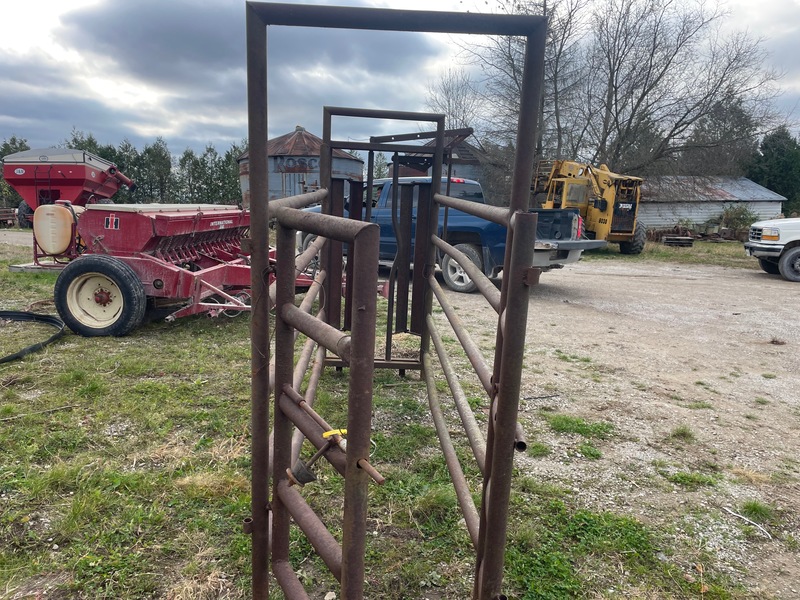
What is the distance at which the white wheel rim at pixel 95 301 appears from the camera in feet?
17.1

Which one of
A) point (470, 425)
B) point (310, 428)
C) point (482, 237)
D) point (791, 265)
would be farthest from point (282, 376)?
point (791, 265)

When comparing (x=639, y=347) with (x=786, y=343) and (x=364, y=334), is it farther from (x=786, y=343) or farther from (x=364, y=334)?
(x=364, y=334)

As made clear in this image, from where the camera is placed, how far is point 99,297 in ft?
17.2

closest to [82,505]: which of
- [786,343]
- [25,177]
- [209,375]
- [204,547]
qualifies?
[204,547]

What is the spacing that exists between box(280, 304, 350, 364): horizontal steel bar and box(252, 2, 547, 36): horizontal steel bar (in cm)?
83

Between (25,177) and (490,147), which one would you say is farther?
(490,147)

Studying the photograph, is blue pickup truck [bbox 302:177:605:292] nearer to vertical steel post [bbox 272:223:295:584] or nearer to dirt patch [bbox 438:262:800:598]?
dirt patch [bbox 438:262:800:598]

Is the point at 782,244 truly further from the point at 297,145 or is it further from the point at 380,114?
the point at 297,145

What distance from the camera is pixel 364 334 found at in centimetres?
112

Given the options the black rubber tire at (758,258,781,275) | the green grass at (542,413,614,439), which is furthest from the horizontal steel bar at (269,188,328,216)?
the black rubber tire at (758,258,781,275)

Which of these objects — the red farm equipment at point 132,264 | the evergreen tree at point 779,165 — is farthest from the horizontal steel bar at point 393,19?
the evergreen tree at point 779,165

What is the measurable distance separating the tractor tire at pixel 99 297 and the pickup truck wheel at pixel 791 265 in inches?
476

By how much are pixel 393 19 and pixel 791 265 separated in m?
12.6

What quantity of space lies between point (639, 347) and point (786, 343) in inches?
72.0
